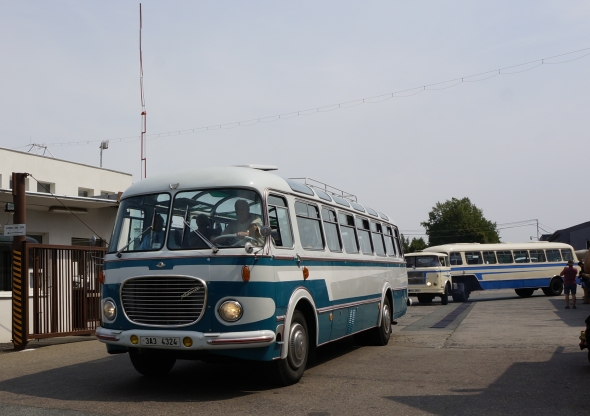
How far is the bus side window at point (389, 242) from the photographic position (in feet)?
49.3

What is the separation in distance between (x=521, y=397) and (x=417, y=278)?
76.7 ft

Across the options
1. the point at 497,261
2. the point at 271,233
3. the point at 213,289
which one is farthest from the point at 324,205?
Result: the point at 497,261

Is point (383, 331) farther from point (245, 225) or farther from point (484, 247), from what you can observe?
point (484, 247)

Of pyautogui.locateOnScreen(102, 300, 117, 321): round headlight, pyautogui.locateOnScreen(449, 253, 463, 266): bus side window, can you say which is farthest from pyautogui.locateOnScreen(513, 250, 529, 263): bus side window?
pyautogui.locateOnScreen(102, 300, 117, 321): round headlight

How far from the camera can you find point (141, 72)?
17.5 metres

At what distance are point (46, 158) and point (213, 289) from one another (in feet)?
94.3

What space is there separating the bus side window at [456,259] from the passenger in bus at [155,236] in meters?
26.0

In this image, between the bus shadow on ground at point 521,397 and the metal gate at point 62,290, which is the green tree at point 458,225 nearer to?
the metal gate at point 62,290

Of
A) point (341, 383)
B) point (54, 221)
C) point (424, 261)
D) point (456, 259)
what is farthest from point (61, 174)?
point (341, 383)

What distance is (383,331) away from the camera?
13.5 metres

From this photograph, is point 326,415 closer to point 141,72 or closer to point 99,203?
point 141,72

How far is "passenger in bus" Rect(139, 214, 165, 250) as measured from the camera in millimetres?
8438

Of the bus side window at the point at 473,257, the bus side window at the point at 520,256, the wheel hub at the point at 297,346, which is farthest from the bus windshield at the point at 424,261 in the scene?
the wheel hub at the point at 297,346

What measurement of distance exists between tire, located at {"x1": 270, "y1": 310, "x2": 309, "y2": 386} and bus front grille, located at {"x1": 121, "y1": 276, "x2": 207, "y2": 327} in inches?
48.8
